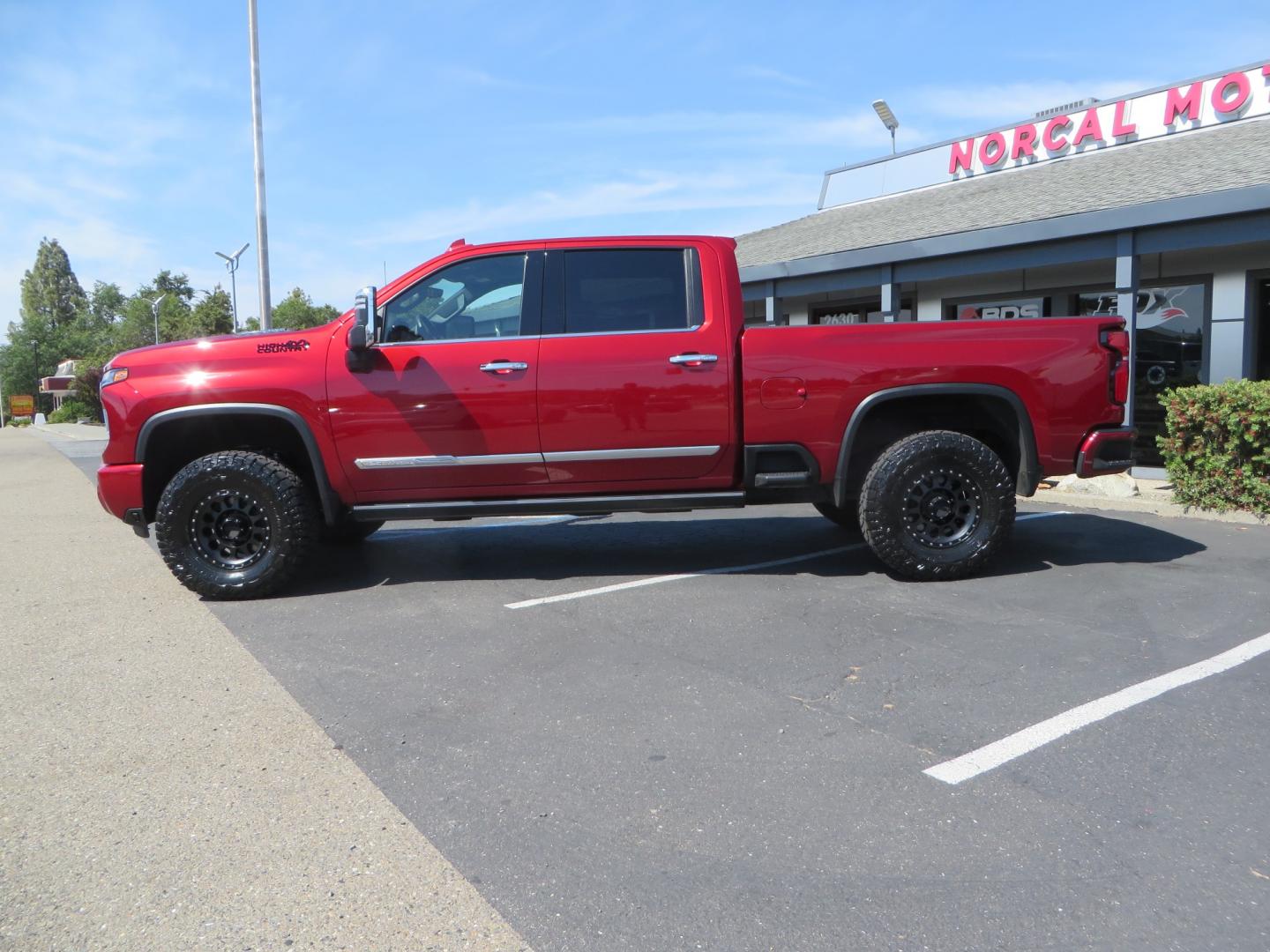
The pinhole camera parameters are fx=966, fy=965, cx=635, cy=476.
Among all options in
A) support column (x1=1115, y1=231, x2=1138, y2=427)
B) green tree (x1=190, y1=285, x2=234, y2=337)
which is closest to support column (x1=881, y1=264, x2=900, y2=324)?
support column (x1=1115, y1=231, x2=1138, y2=427)

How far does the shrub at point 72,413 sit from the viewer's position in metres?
52.8

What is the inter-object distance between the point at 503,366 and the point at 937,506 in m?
2.78

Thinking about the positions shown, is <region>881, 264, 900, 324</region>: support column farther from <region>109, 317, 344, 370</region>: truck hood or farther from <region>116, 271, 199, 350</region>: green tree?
<region>116, 271, 199, 350</region>: green tree

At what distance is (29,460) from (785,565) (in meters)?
19.1

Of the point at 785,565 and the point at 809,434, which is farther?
the point at 785,565

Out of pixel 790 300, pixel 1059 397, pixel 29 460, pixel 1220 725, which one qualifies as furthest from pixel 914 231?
pixel 29 460

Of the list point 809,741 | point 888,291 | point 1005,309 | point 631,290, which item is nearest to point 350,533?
point 631,290

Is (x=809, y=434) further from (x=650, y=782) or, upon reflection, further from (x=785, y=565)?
(x=650, y=782)

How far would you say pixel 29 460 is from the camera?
65.5 feet

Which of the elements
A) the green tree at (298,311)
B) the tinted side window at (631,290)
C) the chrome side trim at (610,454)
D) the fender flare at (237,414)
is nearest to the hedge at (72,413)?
the green tree at (298,311)

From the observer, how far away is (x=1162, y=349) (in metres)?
12.4

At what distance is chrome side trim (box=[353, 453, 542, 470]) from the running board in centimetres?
25

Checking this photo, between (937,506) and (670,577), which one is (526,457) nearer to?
(670,577)

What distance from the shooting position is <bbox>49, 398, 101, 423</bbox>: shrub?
52781mm
